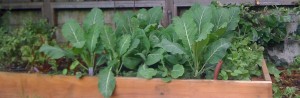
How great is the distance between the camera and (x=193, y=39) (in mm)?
4062

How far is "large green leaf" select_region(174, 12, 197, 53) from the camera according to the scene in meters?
4.08

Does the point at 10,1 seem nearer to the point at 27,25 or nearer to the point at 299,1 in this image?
the point at 27,25

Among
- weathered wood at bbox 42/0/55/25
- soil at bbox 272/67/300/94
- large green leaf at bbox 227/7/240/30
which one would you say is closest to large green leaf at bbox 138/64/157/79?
large green leaf at bbox 227/7/240/30

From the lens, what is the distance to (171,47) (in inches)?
160

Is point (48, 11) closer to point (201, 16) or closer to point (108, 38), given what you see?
point (108, 38)

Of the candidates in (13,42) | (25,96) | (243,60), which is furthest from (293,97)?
(13,42)

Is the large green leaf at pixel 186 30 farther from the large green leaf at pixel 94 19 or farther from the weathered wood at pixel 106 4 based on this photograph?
the weathered wood at pixel 106 4

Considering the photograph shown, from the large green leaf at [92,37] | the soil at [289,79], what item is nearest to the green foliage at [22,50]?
the large green leaf at [92,37]

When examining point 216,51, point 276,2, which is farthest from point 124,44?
point 276,2

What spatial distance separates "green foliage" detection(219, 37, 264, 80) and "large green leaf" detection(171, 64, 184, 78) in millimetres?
362

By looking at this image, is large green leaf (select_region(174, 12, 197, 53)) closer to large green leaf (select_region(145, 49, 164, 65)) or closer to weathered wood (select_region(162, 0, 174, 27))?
large green leaf (select_region(145, 49, 164, 65))

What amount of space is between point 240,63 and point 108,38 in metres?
1.29

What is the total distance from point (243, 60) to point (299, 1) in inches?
86.7

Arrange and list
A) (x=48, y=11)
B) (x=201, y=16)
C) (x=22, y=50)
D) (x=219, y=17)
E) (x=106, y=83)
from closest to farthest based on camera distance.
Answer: (x=106, y=83) < (x=201, y=16) < (x=219, y=17) < (x=22, y=50) < (x=48, y=11)
